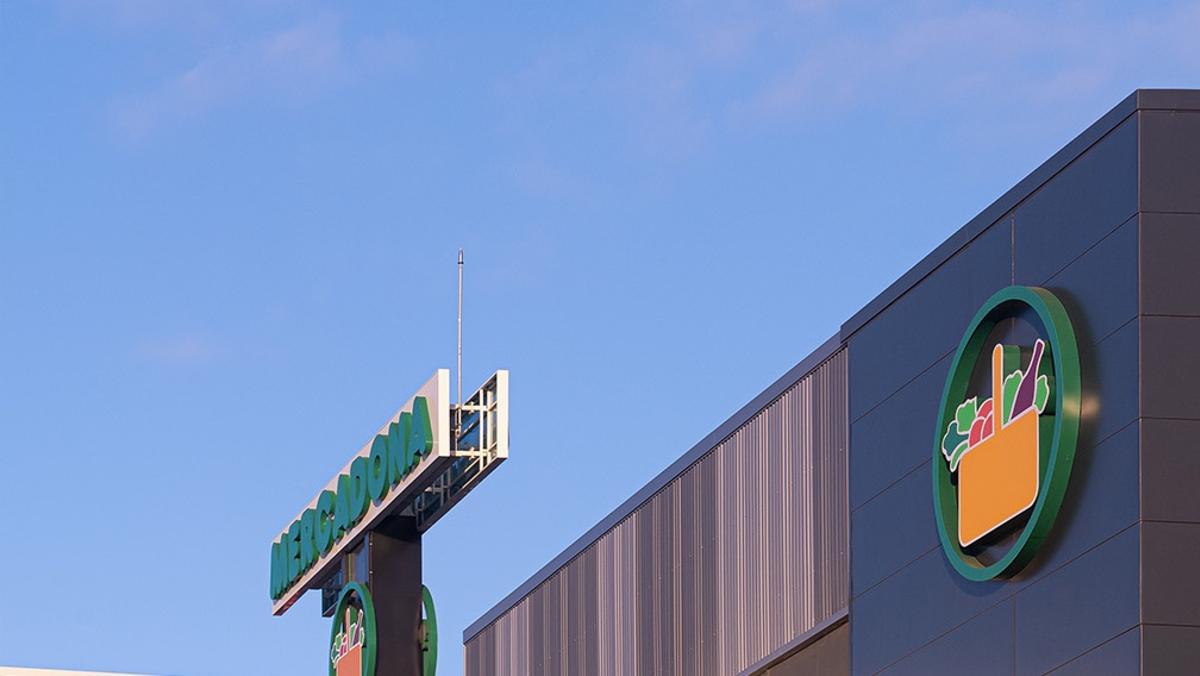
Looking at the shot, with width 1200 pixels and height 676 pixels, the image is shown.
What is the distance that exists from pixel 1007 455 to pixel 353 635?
24.4m

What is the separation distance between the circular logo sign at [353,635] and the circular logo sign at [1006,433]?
827 inches

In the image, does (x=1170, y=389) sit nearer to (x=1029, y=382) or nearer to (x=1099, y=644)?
(x=1029, y=382)

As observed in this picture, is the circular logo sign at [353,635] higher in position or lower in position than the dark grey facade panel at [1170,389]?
higher

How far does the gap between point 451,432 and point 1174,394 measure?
21.6 metres

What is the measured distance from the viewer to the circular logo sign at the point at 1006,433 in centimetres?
2436

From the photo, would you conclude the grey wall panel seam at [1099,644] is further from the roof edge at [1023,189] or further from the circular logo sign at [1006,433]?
the roof edge at [1023,189]

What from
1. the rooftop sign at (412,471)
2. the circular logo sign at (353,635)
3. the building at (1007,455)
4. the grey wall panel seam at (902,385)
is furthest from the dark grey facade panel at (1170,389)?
the circular logo sign at (353,635)

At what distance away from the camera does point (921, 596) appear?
2777 cm

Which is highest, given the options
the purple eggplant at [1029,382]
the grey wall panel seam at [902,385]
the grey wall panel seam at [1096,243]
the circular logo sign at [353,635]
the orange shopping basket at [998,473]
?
the circular logo sign at [353,635]

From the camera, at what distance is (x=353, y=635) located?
47.6 metres

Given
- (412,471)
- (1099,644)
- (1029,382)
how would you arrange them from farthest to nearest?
(412,471), (1029,382), (1099,644)

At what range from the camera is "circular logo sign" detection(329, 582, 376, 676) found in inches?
1816

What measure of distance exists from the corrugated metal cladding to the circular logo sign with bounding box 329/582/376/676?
4.07 meters

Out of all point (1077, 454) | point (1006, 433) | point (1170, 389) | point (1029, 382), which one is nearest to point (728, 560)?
point (1006, 433)
